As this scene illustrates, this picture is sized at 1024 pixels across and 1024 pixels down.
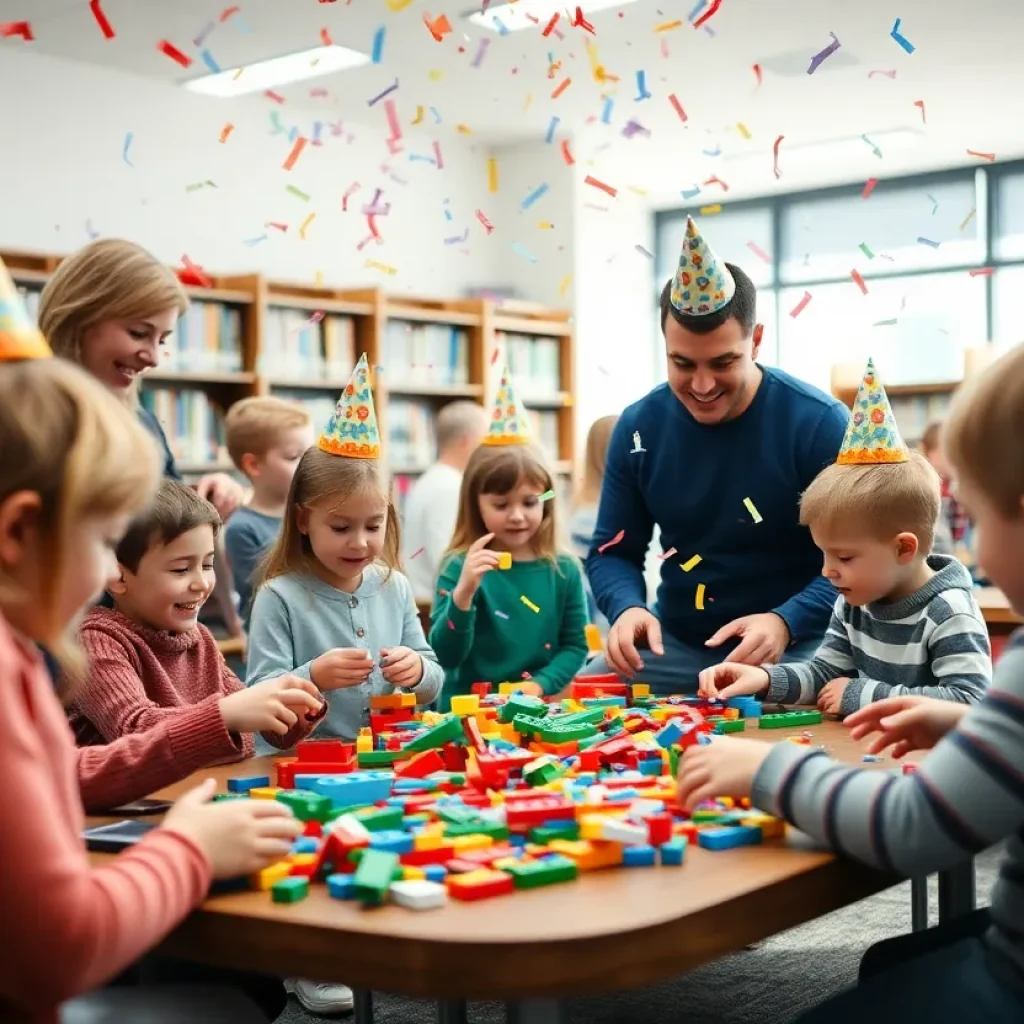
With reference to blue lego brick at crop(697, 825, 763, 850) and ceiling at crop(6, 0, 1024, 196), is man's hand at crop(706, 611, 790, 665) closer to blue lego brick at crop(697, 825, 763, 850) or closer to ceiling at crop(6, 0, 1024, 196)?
blue lego brick at crop(697, 825, 763, 850)

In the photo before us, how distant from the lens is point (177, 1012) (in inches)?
51.2

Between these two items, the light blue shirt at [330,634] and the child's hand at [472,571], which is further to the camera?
the child's hand at [472,571]

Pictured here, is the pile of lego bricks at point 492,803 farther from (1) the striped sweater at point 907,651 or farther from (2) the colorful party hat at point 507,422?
(2) the colorful party hat at point 507,422

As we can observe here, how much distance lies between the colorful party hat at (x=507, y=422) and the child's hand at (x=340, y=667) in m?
1.66

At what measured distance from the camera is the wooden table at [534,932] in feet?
3.54

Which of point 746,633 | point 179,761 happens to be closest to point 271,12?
point 746,633

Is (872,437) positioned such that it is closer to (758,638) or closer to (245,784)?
(758,638)

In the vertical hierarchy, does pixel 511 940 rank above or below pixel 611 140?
below

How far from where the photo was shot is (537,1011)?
1115 millimetres

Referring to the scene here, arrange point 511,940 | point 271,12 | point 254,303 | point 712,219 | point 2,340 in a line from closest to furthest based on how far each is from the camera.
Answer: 1. point 511,940
2. point 2,340
3. point 271,12
4. point 254,303
5. point 712,219

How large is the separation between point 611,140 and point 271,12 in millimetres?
3182

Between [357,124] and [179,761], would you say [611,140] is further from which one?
[179,761]

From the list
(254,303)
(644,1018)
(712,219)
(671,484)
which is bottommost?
(644,1018)

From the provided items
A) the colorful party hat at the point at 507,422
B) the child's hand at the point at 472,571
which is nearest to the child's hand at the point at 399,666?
the child's hand at the point at 472,571
